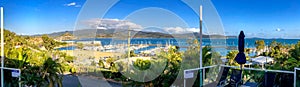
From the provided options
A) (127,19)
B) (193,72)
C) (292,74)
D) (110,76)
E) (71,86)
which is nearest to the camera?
(292,74)

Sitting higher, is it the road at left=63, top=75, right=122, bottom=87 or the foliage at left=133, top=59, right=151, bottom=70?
the foliage at left=133, top=59, right=151, bottom=70

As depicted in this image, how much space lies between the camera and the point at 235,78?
4891 millimetres

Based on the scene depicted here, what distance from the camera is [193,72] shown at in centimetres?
448

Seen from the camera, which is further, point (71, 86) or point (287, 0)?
point (287, 0)

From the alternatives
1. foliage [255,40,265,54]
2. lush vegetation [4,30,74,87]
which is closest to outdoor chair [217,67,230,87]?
lush vegetation [4,30,74,87]

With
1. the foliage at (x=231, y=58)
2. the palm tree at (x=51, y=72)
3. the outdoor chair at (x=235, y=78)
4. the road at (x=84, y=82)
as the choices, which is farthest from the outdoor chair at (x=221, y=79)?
the palm tree at (x=51, y=72)

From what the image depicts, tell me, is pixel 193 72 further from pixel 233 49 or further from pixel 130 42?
pixel 233 49

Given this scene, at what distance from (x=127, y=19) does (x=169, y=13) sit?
1.02m

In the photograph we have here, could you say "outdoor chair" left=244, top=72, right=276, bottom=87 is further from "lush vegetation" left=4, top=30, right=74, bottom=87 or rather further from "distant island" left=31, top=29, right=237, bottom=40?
"lush vegetation" left=4, top=30, right=74, bottom=87

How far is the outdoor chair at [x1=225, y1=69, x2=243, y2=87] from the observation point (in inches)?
190

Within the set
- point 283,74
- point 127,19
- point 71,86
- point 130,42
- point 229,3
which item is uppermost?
point 229,3

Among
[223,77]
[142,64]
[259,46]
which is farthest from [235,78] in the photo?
[259,46]

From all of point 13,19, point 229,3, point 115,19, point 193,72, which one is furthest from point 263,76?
point 229,3

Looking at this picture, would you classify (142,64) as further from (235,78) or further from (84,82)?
(235,78)
